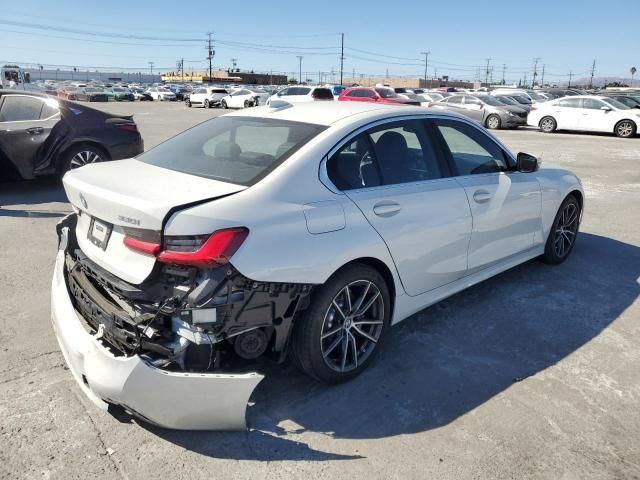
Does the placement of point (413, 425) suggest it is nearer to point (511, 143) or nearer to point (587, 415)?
point (587, 415)

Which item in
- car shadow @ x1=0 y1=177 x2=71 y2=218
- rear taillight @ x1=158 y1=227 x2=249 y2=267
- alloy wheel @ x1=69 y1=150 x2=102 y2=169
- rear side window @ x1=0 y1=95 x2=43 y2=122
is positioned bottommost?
car shadow @ x1=0 y1=177 x2=71 y2=218

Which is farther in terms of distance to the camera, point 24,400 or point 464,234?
point 464,234

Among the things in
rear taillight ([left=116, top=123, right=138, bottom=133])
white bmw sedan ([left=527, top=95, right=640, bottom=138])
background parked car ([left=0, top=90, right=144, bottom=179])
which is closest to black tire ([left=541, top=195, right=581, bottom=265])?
background parked car ([left=0, top=90, right=144, bottom=179])

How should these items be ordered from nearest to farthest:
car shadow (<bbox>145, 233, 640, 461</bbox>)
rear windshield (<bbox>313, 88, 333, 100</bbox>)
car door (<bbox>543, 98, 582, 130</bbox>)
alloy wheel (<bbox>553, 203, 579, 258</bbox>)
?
car shadow (<bbox>145, 233, 640, 461</bbox>)
alloy wheel (<bbox>553, 203, 579, 258</bbox>)
car door (<bbox>543, 98, 582, 130</bbox>)
rear windshield (<bbox>313, 88, 333, 100</bbox>)

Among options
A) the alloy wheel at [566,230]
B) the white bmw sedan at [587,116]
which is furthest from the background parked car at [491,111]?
the alloy wheel at [566,230]

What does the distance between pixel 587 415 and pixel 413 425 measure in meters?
1.01

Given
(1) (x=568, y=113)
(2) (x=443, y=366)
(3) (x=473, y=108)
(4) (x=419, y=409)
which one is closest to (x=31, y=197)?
(2) (x=443, y=366)

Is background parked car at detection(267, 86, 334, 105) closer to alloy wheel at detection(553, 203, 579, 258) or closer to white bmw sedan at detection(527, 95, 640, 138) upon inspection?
white bmw sedan at detection(527, 95, 640, 138)

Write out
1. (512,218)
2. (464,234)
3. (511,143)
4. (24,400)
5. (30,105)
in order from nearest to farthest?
(24,400) → (464,234) → (512,218) → (30,105) → (511,143)

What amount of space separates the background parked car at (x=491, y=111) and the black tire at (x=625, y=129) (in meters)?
3.85

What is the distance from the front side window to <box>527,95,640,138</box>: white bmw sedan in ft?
60.9

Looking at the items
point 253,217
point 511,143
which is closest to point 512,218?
point 253,217

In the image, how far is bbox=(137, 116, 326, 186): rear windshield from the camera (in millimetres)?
2947

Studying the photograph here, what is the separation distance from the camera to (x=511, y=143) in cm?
1683
